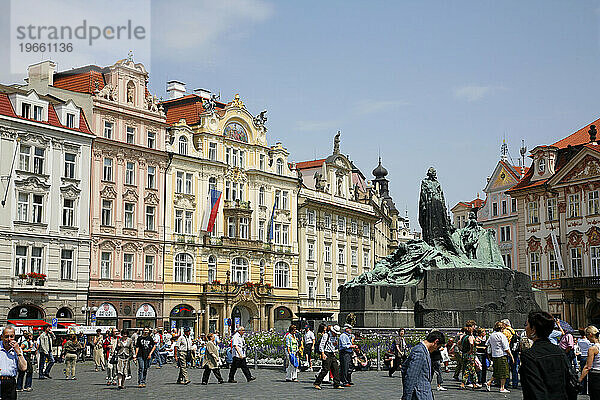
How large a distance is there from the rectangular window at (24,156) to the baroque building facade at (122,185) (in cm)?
401

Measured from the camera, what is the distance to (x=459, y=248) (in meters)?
24.1

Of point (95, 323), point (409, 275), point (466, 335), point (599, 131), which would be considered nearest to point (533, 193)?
point (599, 131)

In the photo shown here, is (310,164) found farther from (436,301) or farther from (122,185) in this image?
(436,301)

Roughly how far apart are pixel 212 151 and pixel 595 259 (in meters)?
24.1

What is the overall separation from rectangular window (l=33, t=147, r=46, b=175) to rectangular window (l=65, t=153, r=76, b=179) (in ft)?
4.58

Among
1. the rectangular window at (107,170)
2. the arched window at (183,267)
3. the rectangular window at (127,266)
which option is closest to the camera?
the rectangular window at (107,170)

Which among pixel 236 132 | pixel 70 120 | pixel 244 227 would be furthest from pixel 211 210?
pixel 70 120

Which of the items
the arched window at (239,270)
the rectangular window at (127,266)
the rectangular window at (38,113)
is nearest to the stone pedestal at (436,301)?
the rectangular window at (38,113)

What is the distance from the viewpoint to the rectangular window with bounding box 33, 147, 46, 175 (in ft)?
137

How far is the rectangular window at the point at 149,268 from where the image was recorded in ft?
154

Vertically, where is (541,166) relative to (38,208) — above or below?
above

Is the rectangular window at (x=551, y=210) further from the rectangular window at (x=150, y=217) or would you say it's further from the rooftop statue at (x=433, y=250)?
the rooftop statue at (x=433, y=250)

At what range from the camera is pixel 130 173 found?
153ft

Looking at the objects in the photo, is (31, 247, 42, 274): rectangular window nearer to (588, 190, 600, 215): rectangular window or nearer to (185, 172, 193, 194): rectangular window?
(185, 172, 193, 194): rectangular window
